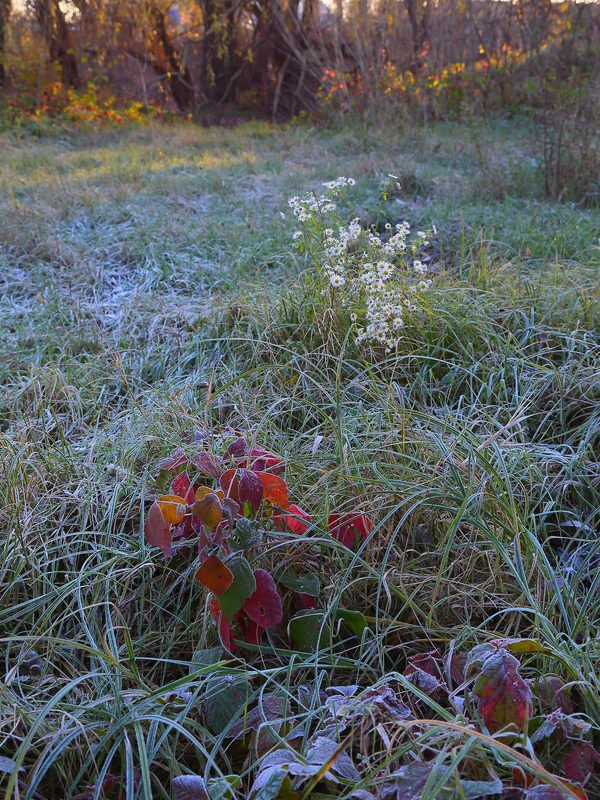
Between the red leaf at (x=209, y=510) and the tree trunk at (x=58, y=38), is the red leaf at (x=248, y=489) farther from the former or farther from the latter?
the tree trunk at (x=58, y=38)

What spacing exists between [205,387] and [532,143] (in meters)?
4.89

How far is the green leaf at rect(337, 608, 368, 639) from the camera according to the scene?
4.62 feet

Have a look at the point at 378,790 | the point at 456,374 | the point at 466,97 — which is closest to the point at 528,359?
the point at 456,374

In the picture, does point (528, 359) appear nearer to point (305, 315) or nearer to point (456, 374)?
point (456, 374)

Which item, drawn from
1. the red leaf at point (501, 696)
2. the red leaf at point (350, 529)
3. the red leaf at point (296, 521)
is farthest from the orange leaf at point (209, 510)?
the red leaf at point (501, 696)

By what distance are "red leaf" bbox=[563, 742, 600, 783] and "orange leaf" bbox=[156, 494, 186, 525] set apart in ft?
2.80

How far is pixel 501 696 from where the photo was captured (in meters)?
1.06

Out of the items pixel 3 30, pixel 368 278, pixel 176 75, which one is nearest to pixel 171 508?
pixel 368 278

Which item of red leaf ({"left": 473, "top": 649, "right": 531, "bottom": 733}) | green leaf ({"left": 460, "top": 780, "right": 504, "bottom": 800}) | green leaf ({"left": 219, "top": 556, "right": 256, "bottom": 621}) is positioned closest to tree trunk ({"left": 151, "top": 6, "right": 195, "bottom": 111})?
green leaf ({"left": 219, "top": 556, "right": 256, "bottom": 621})

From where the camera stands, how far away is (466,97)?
8.60 metres

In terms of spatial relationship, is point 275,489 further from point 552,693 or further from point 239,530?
point 552,693

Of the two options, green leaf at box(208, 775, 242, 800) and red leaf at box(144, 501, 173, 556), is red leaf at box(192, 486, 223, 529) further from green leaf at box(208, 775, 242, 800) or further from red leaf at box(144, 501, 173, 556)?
green leaf at box(208, 775, 242, 800)

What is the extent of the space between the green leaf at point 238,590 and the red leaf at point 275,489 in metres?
0.22

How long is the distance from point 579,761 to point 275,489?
2.51 ft
